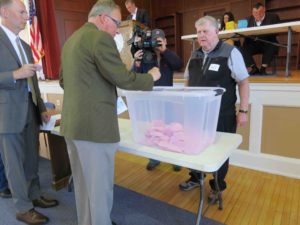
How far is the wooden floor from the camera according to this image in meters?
1.64

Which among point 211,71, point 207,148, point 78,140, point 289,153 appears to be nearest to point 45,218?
point 78,140

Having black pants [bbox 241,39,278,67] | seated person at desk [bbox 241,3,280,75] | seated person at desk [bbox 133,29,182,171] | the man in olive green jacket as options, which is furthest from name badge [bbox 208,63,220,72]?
black pants [bbox 241,39,278,67]

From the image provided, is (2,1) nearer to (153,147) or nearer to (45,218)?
(153,147)

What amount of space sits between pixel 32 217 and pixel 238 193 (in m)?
1.56

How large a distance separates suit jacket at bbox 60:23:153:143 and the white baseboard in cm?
166

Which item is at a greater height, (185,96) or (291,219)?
(185,96)

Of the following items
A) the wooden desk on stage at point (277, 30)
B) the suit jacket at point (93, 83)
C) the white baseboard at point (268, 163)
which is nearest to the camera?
the suit jacket at point (93, 83)

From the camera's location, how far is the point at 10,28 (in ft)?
4.91

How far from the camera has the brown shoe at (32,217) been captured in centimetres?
158

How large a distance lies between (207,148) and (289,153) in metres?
1.36

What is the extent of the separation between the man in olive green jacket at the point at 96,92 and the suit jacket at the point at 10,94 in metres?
0.50

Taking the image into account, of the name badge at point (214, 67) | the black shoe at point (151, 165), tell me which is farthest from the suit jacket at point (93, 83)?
the black shoe at point (151, 165)

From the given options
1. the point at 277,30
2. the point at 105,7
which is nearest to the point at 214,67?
the point at 105,7

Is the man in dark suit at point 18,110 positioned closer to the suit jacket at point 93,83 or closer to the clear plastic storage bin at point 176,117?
the suit jacket at point 93,83
